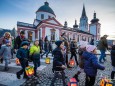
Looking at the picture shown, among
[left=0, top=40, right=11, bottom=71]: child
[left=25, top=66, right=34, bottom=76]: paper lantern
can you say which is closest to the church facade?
[left=0, top=40, right=11, bottom=71]: child

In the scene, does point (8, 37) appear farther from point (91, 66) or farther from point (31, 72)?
point (91, 66)

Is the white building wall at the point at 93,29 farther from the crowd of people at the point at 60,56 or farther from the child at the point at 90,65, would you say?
the child at the point at 90,65

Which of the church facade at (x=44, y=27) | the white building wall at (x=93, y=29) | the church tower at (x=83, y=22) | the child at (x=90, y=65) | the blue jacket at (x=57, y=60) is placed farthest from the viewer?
the church tower at (x=83, y=22)

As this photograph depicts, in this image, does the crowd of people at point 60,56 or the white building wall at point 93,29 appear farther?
the white building wall at point 93,29

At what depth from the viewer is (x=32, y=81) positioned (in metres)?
4.94

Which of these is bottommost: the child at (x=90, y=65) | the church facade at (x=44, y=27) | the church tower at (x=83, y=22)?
the child at (x=90, y=65)

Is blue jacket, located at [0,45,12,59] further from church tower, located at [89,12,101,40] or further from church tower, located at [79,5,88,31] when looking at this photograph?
church tower, located at [79,5,88,31]

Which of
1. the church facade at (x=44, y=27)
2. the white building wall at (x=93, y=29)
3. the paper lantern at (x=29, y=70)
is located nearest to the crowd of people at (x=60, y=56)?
the paper lantern at (x=29, y=70)

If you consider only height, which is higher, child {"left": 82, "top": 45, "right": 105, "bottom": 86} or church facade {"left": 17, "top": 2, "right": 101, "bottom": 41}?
church facade {"left": 17, "top": 2, "right": 101, "bottom": 41}

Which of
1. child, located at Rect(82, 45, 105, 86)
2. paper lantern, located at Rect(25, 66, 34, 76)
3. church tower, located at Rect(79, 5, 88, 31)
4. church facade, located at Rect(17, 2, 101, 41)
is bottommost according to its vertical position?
paper lantern, located at Rect(25, 66, 34, 76)

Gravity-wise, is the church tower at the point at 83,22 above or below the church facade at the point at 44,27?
above

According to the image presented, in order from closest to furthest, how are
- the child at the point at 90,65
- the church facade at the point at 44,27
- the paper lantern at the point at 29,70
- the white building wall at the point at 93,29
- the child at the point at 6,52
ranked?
the child at the point at 90,65 < the paper lantern at the point at 29,70 < the child at the point at 6,52 < the church facade at the point at 44,27 < the white building wall at the point at 93,29

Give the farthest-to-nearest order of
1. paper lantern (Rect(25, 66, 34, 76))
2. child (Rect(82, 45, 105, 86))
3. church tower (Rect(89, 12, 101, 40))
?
church tower (Rect(89, 12, 101, 40)), paper lantern (Rect(25, 66, 34, 76)), child (Rect(82, 45, 105, 86))

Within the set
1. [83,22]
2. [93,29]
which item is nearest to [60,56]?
[93,29]
